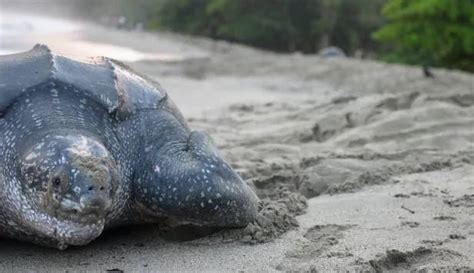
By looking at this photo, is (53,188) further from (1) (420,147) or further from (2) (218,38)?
(2) (218,38)

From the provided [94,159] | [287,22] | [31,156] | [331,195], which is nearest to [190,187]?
[94,159]

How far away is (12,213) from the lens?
1.99 metres

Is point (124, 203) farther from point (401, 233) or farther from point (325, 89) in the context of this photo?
point (325, 89)

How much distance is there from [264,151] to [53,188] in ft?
6.18

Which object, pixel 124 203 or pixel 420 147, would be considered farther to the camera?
pixel 420 147

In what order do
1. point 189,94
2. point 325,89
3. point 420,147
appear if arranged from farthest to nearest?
point 325,89 → point 189,94 → point 420,147

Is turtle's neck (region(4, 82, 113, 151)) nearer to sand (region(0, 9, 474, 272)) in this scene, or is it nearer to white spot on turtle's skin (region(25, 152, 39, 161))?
white spot on turtle's skin (region(25, 152, 39, 161))

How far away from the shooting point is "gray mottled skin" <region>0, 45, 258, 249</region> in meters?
1.82

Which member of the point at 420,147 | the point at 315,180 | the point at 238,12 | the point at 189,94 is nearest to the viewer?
the point at 315,180

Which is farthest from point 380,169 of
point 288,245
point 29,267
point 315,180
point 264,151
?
point 29,267

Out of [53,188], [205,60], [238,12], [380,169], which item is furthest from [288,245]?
[238,12]

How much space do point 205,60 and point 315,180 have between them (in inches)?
296

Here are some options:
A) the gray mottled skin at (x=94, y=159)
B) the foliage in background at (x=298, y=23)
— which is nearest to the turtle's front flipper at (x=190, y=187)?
the gray mottled skin at (x=94, y=159)

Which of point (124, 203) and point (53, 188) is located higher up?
point (53, 188)
